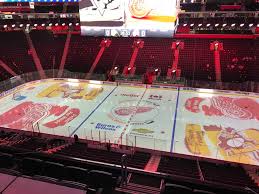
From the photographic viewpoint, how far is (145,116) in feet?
42.0

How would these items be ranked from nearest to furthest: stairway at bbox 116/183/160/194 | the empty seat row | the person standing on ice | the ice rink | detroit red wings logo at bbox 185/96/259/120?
stairway at bbox 116/183/160/194 → the person standing on ice → the empty seat row → the ice rink → detroit red wings logo at bbox 185/96/259/120

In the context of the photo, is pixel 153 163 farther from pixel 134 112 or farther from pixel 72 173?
pixel 134 112

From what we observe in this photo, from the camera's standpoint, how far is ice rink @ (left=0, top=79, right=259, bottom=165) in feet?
33.7

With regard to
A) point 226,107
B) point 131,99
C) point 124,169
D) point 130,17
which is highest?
point 130,17

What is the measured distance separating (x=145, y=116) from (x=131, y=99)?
2.39 metres

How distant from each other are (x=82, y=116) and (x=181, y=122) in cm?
483

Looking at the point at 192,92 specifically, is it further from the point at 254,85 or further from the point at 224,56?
the point at 224,56

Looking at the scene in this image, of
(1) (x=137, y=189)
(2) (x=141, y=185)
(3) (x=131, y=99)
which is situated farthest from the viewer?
(3) (x=131, y=99)

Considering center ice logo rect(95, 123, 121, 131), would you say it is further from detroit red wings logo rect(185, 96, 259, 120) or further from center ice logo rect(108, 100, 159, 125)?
detroit red wings logo rect(185, 96, 259, 120)

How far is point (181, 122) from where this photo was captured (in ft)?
39.7

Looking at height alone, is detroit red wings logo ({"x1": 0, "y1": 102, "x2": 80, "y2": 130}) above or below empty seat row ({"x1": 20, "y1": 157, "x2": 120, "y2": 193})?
below

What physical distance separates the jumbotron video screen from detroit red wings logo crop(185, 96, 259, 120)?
161 inches

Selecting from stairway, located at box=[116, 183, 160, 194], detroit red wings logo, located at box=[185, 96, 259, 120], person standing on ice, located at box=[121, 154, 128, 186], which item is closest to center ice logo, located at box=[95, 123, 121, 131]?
detroit red wings logo, located at box=[185, 96, 259, 120]

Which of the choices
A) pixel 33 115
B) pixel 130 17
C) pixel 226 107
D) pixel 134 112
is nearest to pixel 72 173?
pixel 134 112
